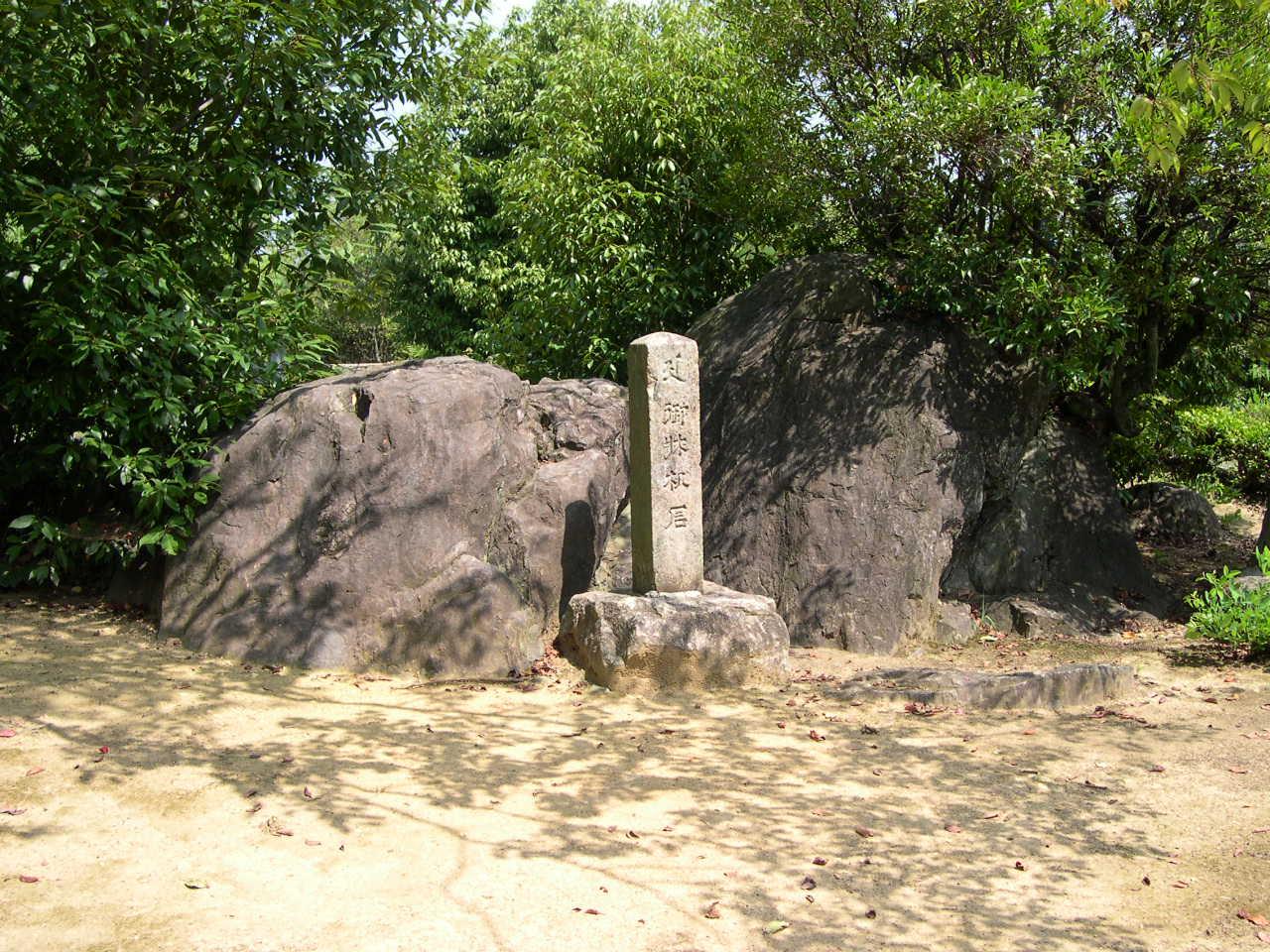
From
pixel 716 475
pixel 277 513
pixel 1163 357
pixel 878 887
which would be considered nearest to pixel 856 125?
pixel 716 475

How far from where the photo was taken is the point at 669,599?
766 centimetres

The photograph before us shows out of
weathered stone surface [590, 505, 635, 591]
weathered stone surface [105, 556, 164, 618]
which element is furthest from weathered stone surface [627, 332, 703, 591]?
weathered stone surface [105, 556, 164, 618]

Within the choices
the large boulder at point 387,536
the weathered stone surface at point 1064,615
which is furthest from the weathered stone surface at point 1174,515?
the large boulder at point 387,536

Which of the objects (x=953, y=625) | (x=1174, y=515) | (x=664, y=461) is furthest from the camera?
(x=1174, y=515)

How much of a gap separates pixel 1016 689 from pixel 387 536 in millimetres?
4583

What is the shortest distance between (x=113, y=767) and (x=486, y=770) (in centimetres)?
190

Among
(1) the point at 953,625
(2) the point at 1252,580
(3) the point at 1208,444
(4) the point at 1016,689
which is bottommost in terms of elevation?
(4) the point at 1016,689

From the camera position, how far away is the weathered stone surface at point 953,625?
9.44 metres

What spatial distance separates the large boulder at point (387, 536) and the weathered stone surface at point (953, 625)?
3.29 meters

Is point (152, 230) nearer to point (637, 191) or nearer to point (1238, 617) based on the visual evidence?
point (637, 191)

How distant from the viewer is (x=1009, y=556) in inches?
396

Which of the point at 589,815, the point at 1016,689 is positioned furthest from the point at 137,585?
the point at 1016,689

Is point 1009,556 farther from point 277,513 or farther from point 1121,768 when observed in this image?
point 277,513

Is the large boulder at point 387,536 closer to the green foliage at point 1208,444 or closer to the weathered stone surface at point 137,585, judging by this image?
the weathered stone surface at point 137,585
